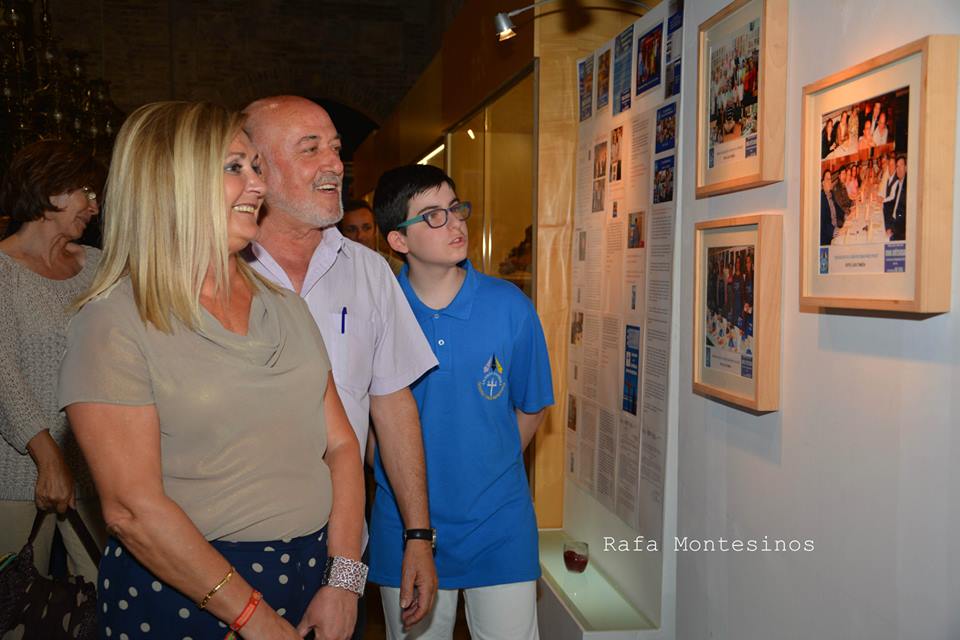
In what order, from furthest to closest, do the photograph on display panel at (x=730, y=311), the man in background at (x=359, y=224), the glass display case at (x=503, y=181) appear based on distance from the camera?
the man in background at (x=359, y=224), the glass display case at (x=503, y=181), the photograph on display panel at (x=730, y=311)

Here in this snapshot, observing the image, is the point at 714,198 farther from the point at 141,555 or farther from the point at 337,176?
the point at 141,555

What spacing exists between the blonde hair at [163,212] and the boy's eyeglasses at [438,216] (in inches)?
51.6

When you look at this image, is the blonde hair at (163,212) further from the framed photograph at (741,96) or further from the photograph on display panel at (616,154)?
the photograph on display panel at (616,154)

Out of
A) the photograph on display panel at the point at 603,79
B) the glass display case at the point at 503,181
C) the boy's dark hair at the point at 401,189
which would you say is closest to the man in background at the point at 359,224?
the glass display case at the point at 503,181

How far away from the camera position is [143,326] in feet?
5.21

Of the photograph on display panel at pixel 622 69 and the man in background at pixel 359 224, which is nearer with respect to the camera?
the photograph on display panel at pixel 622 69

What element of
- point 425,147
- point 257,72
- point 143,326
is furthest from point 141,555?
point 257,72

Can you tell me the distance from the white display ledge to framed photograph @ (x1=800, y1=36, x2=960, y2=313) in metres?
1.52

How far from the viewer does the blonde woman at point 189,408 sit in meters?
1.55

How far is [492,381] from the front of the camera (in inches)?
110

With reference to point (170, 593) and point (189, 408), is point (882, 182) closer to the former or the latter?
point (189, 408)

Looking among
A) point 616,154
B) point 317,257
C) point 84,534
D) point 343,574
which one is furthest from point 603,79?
point 84,534

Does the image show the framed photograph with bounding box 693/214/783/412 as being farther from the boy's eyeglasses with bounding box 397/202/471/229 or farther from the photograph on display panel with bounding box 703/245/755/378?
the boy's eyeglasses with bounding box 397/202/471/229

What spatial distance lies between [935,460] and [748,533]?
0.84m
